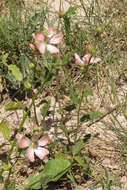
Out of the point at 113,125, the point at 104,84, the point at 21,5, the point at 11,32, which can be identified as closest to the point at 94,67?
the point at 104,84

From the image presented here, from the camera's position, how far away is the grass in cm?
157

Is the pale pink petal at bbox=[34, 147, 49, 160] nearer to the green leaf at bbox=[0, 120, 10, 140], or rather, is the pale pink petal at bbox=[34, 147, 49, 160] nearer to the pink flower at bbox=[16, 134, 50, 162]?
the pink flower at bbox=[16, 134, 50, 162]

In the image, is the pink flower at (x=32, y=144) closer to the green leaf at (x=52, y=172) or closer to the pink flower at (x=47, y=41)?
the green leaf at (x=52, y=172)

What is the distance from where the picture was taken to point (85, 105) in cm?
198

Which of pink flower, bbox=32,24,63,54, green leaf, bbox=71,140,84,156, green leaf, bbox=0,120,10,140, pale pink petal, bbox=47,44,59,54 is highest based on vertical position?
pink flower, bbox=32,24,63,54

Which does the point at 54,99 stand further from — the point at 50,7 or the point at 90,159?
the point at 50,7

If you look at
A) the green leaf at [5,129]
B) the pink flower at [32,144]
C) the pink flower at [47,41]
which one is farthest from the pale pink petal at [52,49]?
the green leaf at [5,129]

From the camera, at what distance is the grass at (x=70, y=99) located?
1.57 metres

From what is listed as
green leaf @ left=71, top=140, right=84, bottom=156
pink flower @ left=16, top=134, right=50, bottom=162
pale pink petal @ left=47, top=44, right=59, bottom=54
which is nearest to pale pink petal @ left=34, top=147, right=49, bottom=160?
pink flower @ left=16, top=134, right=50, bottom=162

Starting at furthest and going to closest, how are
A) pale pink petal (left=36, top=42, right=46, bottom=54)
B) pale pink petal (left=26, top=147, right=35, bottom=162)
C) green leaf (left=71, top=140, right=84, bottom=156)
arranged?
green leaf (left=71, top=140, right=84, bottom=156)
pale pink petal (left=26, top=147, right=35, bottom=162)
pale pink petal (left=36, top=42, right=46, bottom=54)

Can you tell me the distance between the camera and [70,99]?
5.87ft

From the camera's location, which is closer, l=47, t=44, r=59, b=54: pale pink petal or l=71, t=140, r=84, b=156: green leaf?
l=47, t=44, r=59, b=54: pale pink petal

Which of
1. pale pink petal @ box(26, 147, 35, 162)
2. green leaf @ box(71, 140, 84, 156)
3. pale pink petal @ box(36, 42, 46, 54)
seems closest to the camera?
pale pink petal @ box(36, 42, 46, 54)

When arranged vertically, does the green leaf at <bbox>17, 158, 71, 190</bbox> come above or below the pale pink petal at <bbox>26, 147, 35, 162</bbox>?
below
